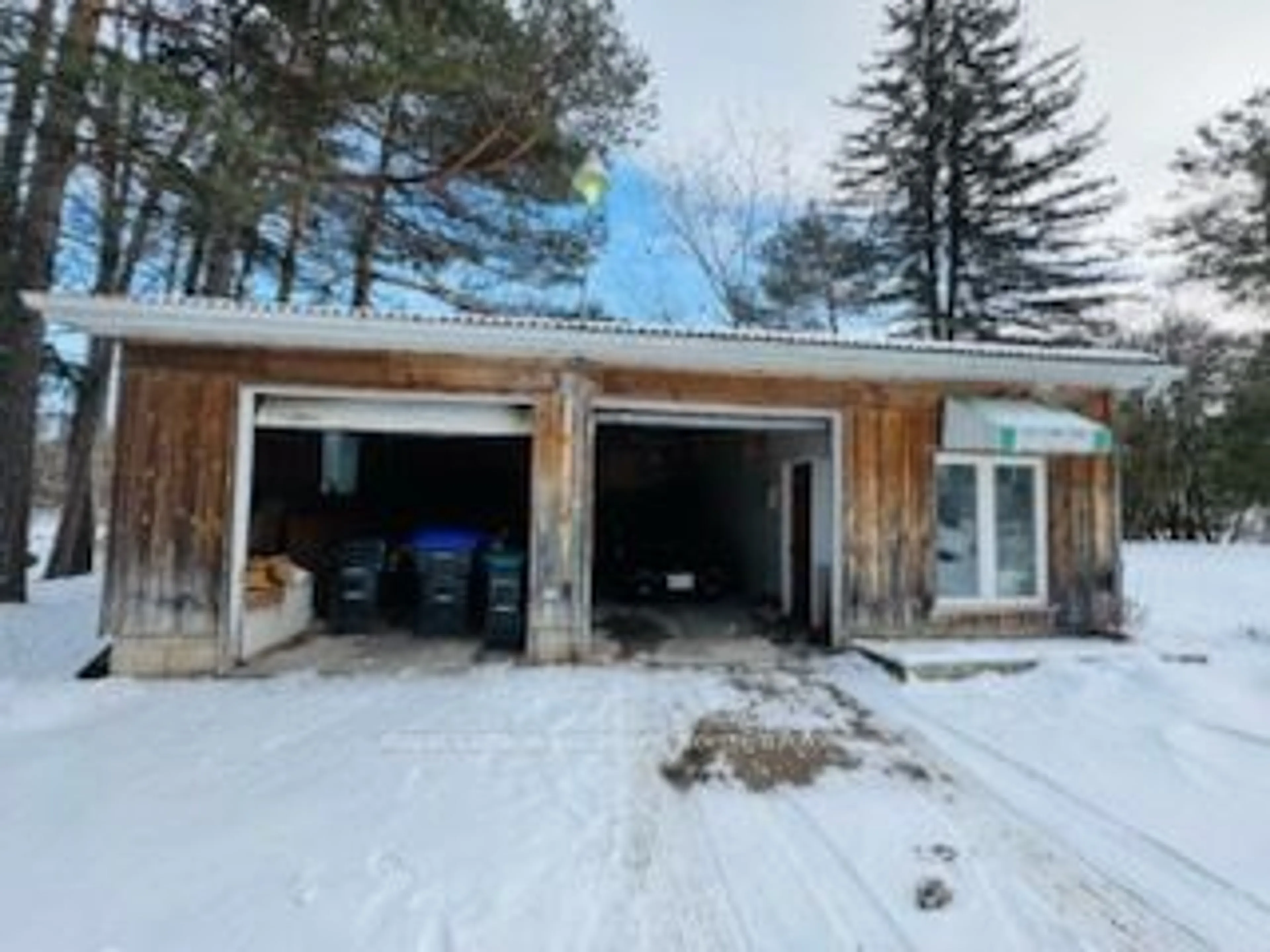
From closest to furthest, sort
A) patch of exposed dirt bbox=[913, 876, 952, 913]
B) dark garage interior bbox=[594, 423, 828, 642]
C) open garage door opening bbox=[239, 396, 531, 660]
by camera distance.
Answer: patch of exposed dirt bbox=[913, 876, 952, 913] → open garage door opening bbox=[239, 396, 531, 660] → dark garage interior bbox=[594, 423, 828, 642]

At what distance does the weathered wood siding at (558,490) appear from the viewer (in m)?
8.23

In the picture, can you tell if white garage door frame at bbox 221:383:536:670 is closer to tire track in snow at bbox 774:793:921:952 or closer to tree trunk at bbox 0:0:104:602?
tree trunk at bbox 0:0:104:602

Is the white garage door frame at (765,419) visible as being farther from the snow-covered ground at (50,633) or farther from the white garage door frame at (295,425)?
the snow-covered ground at (50,633)

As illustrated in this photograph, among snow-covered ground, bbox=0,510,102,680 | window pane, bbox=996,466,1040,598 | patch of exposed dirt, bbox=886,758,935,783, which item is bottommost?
patch of exposed dirt, bbox=886,758,935,783

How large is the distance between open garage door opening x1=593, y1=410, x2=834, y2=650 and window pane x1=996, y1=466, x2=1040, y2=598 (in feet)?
5.97

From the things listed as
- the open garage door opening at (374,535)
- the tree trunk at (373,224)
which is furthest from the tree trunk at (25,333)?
the tree trunk at (373,224)

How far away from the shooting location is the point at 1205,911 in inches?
149

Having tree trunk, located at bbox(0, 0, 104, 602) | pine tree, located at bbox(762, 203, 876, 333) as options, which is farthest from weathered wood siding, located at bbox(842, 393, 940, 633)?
pine tree, located at bbox(762, 203, 876, 333)

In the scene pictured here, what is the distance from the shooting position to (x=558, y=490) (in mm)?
8906

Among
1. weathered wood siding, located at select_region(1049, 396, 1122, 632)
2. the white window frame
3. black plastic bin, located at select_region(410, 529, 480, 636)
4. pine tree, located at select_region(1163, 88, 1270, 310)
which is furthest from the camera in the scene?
pine tree, located at select_region(1163, 88, 1270, 310)

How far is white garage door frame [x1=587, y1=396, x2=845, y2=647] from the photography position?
919 cm

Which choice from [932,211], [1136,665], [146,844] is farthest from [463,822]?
[932,211]

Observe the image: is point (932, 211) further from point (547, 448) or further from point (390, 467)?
point (547, 448)

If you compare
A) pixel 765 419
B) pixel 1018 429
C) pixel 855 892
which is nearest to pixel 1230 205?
pixel 1018 429
